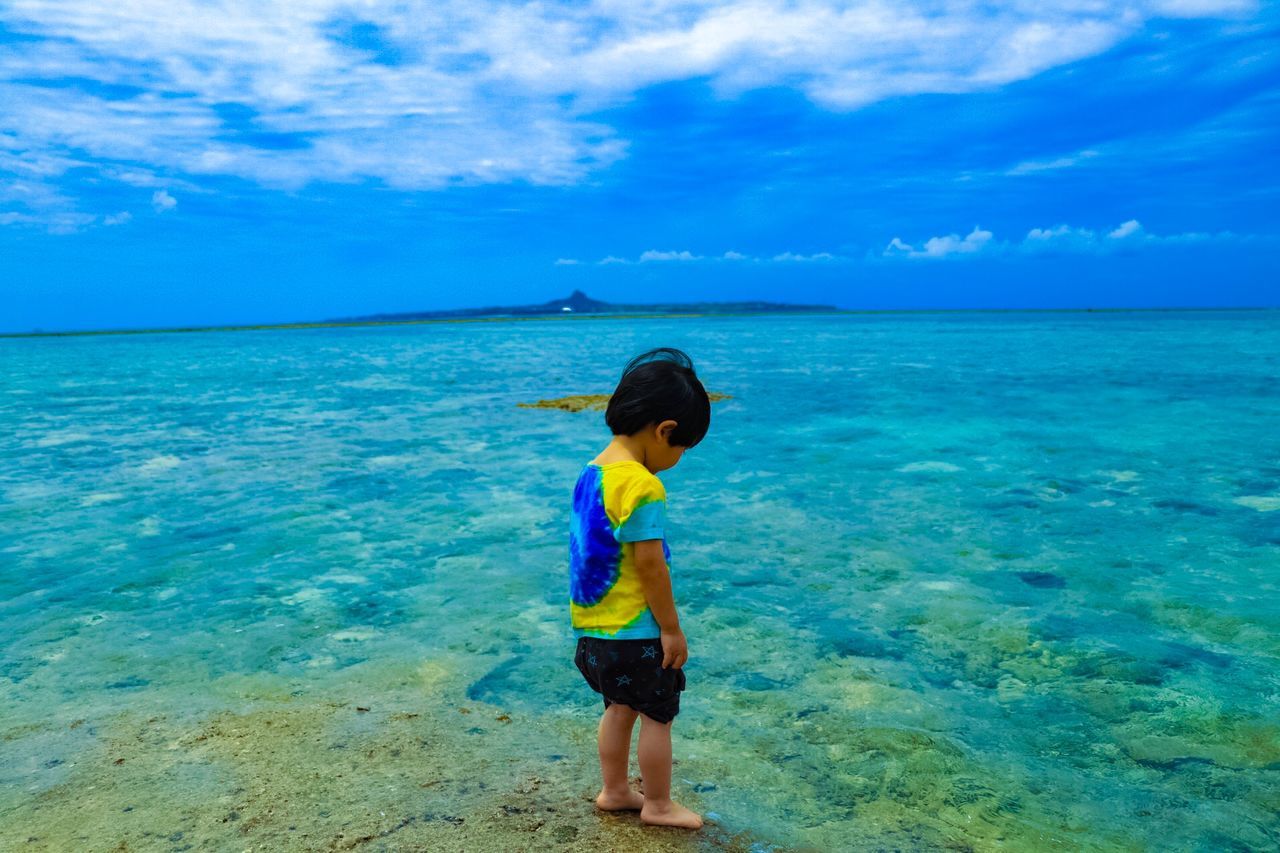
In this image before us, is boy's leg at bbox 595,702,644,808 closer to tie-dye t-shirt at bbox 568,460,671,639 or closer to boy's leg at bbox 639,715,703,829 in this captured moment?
boy's leg at bbox 639,715,703,829

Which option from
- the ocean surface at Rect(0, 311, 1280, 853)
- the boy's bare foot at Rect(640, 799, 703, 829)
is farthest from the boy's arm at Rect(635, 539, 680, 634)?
the ocean surface at Rect(0, 311, 1280, 853)

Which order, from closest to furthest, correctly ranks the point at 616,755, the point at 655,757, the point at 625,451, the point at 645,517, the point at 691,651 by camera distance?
the point at 645,517 < the point at 625,451 < the point at 655,757 < the point at 616,755 < the point at 691,651

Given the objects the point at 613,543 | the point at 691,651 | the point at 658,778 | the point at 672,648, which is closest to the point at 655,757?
the point at 658,778

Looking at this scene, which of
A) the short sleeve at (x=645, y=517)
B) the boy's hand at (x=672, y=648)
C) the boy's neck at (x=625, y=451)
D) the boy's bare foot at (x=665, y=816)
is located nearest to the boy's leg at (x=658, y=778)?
the boy's bare foot at (x=665, y=816)

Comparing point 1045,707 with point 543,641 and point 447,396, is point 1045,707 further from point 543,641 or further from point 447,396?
point 447,396

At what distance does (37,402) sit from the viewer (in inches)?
826

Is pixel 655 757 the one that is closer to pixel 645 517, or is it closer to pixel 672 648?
pixel 672 648

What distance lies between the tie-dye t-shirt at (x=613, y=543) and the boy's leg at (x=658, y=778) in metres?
0.33

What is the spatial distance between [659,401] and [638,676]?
33.7 inches

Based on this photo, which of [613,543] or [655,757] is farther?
[655,757]

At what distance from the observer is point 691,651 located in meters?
4.66

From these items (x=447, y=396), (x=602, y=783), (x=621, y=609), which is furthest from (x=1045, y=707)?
(x=447, y=396)

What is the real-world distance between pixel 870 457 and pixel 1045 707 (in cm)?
736

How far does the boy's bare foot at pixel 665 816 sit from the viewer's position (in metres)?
2.84
